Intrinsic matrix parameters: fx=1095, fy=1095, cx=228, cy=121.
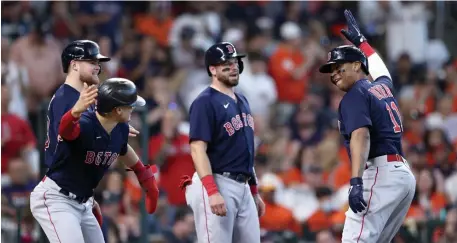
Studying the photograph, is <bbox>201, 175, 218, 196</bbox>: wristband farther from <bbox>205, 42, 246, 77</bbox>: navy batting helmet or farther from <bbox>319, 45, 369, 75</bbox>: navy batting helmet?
<bbox>319, 45, 369, 75</bbox>: navy batting helmet

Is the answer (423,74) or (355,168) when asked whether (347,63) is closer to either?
(355,168)

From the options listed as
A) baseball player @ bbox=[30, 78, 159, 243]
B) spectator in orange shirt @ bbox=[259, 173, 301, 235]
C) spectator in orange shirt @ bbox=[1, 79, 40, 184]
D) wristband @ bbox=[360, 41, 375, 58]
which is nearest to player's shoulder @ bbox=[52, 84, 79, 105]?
baseball player @ bbox=[30, 78, 159, 243]

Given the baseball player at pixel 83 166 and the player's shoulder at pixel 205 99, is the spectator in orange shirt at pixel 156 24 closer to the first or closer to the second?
the player's shoulder at pixel 205 99

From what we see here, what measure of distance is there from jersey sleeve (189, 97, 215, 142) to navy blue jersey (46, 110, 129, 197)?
596 mm

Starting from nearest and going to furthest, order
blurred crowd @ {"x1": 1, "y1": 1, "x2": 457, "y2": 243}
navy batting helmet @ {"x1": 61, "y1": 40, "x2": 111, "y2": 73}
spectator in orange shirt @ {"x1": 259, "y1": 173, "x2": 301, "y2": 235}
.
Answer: navy batting helmet @ {"x1": 61, "y1": 40, "x2": 111, "y2": 73}, blurred crowd @ {"x1": 1, "y1": 1, "x2": 457, "y2": 243}, spectator in orange shirt @ {"x1": 259, "y1": 173, "x2": 301, "y2": 235}

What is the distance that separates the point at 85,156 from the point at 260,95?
6.93m

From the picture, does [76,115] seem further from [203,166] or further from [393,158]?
[393,158]

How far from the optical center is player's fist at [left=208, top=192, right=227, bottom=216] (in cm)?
774

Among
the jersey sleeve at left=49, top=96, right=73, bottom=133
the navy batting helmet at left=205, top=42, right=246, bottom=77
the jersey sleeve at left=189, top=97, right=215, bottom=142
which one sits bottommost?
the jersey sleeve at left=189, top=97, right=215, bottom=142

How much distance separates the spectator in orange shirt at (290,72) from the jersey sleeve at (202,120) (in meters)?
6.69

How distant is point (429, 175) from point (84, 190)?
229 inches

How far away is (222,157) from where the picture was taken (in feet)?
26.3

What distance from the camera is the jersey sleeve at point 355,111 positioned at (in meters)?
7.55

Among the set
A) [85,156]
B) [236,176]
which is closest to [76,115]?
[85,156]
